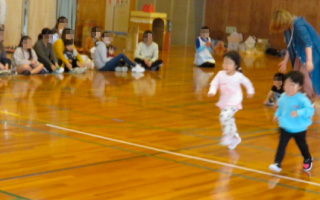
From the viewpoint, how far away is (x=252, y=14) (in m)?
23.2

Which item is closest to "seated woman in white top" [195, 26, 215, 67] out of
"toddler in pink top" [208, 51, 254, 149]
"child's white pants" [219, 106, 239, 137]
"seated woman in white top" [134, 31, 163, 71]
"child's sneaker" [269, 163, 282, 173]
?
"seated woman in white top" [134, 31, 163, 71]

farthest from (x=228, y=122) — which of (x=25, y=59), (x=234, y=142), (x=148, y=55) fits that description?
(x=148, y=55)

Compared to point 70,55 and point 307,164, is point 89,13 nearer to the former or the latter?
point 70,55

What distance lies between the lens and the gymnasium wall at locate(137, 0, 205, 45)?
2264 cm

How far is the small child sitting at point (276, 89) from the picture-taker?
939 centimetres

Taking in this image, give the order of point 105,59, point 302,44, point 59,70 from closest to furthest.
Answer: point 302,44 → point 59,70 → point 105,59

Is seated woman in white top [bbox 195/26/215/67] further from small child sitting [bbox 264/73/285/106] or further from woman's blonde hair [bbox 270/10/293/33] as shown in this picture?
woman's blonde hair [bbox 270/10/293/33]

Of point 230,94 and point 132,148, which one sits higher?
point 230,94

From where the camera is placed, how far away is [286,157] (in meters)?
6.26

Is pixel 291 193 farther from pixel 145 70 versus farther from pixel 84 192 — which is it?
pixel 145 70

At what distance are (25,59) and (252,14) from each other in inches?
539

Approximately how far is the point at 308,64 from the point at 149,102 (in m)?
3.08

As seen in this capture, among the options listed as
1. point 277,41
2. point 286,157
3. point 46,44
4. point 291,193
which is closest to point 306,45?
point 286,157

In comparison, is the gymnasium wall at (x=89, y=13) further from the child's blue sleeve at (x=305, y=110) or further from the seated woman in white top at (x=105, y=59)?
the child's blue sleeve at (x=305, y=110)
